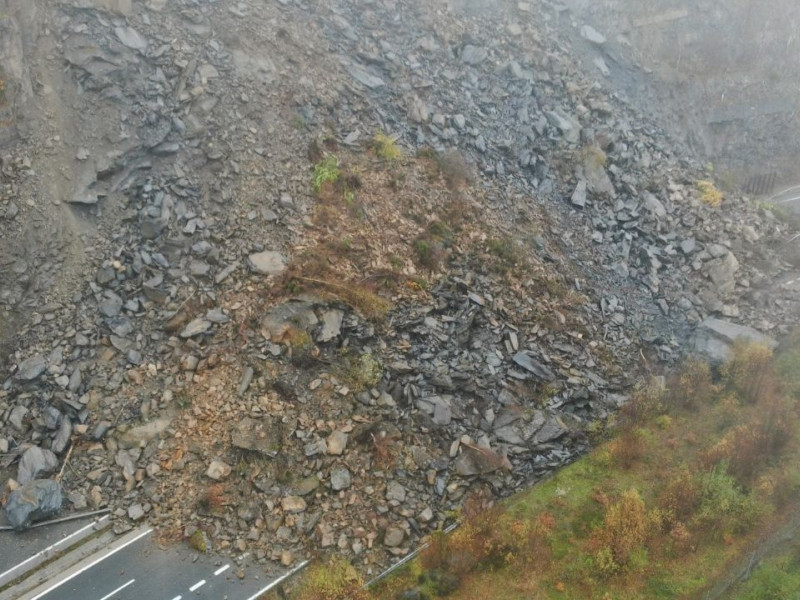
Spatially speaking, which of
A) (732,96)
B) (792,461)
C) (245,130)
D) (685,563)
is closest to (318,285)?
(245,130)

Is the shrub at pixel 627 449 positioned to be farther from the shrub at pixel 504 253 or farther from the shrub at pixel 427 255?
the shrub at pixel 427 255

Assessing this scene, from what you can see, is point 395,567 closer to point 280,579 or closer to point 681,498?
point 280,579

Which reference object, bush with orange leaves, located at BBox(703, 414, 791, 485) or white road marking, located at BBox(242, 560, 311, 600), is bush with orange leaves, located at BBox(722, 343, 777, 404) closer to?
bush with orange leaves, located at BBox(703, 414, 791, 485)

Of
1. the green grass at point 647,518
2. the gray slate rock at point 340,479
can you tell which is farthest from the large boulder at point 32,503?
the green grass at point 647,518

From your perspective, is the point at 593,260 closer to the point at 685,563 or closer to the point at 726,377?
the point at 726,377

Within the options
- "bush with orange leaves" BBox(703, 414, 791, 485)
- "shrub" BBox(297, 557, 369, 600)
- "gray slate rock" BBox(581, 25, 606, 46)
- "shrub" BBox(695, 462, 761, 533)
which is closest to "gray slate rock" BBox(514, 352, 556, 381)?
"bush with orange leaves" BBox(703, 414, 791, 485)

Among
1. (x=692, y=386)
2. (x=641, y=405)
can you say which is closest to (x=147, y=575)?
(x=641, y=405)
